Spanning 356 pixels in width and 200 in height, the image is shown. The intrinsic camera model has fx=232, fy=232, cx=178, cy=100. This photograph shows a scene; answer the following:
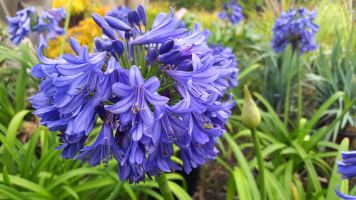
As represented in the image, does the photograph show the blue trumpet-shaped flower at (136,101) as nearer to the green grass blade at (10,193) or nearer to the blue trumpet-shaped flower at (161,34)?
the blue trumpet-shaped flower at (161,34)

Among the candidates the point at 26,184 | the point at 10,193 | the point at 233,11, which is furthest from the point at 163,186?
the point at 233,11

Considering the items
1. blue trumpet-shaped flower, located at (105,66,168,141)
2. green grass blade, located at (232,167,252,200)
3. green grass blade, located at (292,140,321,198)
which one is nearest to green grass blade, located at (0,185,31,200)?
blue trumpet-shaped flower, located at (105,66,168,141)

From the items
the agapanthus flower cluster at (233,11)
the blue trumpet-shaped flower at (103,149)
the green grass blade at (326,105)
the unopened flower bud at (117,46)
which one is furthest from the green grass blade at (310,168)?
the agapanthus flower cluster at (233,11)

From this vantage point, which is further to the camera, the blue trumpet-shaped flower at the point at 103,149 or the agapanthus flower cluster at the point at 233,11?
the agapanthus flower cluster at the point at 233,11

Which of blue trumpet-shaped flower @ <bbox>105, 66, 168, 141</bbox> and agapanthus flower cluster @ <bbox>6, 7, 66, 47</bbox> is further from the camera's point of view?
agapanthus flower cluster @ <bbox>6, 7, 66, 47</bbox>

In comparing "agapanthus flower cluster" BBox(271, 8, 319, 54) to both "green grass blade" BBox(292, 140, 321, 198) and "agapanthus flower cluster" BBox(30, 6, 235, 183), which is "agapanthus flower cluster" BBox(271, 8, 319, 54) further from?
"agapanthus flower cluster" BBox(30, 6, 235, 183)

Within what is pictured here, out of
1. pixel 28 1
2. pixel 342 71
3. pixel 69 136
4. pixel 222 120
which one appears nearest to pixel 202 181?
pixel 222 120
